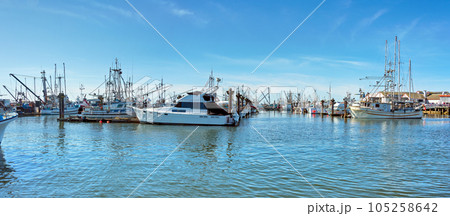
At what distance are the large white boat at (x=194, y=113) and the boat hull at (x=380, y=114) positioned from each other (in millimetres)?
40458

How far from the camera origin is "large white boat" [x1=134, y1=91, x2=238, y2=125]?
41.4 metres

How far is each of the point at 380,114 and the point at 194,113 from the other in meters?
50.1

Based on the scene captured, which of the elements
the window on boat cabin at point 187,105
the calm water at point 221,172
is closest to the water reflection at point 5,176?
the calm water at point 221,172

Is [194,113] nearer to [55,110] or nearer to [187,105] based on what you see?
[187,105]

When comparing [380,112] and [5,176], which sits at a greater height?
[380,112]

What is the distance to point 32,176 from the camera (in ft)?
41.4

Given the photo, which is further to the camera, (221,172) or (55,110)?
(55,110)

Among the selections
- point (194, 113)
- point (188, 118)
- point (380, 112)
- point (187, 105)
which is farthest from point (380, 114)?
point (188, 118)

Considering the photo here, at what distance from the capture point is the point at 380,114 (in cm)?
6800

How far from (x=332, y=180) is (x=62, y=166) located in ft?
44.0

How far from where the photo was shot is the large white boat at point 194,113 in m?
41.4

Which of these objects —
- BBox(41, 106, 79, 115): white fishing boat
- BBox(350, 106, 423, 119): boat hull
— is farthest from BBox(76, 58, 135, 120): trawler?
BBox(350, 106, 423, 119): boat hull

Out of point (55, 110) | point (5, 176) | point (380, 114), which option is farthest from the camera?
point (55, 110)

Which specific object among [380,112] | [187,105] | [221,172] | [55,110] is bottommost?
[221,172]
